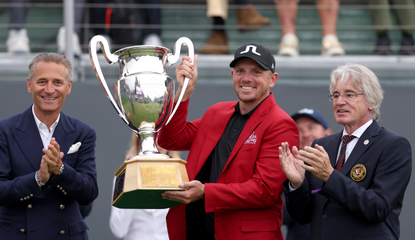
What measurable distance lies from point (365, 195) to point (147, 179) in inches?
37.2

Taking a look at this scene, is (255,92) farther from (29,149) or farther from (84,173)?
(29,149)

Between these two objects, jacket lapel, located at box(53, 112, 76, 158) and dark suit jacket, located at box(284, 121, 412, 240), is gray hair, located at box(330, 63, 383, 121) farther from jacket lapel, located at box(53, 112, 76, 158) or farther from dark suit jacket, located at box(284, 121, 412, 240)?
jacket lapel, located at box(53, 112, 76, 158)

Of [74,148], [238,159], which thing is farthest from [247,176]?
[74,148]

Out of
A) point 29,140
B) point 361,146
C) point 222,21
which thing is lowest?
point 361,146

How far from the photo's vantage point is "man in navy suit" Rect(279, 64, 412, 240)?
2.11m

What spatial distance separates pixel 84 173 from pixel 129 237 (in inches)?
44.3

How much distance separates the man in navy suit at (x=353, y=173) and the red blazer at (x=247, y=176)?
106 millimetres

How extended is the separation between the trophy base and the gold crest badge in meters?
0.78

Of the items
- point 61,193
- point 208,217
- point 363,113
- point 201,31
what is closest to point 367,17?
point 201,31

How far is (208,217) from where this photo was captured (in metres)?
2.40

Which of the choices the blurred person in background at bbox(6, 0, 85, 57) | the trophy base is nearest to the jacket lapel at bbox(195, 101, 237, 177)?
the trophy base

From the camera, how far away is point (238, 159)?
2.29 metres

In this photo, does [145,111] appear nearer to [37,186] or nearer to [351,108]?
[37,186]

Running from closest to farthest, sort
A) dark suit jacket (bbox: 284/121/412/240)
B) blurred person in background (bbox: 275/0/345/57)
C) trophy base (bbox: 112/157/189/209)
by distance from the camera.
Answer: trophy base (bbox: 112/157/189/209) < dark suit jacket (bbox: 284/121/412/240) < blurred person in background (bbox: 275/0/345/57)
